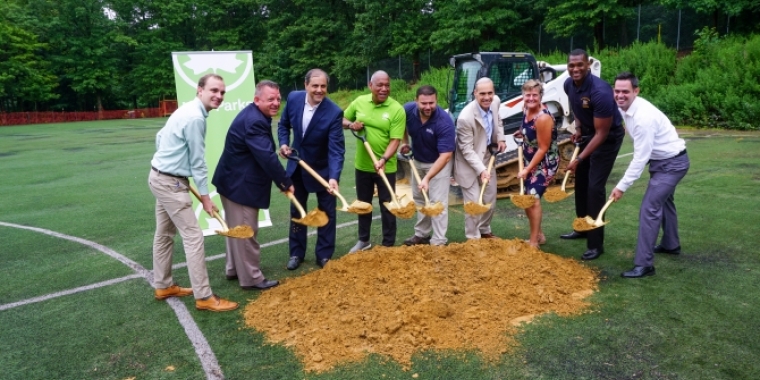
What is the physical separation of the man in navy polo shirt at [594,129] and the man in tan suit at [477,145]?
794 mm

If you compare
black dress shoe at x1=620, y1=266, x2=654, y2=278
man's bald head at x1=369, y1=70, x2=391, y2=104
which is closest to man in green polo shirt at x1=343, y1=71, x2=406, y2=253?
man's bald head at x1=369, y1=70, x2=391, y2=104

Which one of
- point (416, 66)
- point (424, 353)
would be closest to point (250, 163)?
point (424, 353)

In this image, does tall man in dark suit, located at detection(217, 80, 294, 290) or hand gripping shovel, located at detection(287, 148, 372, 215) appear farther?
hand gripping shovel, located at detection(287, 148, 372, 215)

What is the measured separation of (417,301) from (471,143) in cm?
210

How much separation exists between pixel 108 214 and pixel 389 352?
247 inches

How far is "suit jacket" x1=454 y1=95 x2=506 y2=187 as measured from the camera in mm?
5387

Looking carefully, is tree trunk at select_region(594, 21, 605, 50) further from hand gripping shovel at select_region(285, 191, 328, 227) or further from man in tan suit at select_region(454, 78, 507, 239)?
hand gripping shovel at select_region(285, 191, 328, 227)

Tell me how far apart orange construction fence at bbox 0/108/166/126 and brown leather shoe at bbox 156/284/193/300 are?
135 feet

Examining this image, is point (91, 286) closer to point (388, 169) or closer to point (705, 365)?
point (388, 169)

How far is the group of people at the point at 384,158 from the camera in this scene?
422 centimetres

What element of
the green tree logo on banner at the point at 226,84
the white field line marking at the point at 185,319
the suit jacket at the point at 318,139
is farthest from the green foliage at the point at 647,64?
the white field line marking at the point at 185,319

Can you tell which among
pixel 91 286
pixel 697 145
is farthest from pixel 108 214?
pixel 697 145

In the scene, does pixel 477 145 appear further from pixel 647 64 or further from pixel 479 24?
pixel 479 24

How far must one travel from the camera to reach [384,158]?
5.25m
